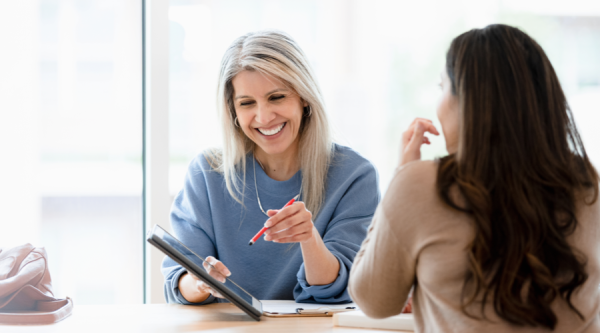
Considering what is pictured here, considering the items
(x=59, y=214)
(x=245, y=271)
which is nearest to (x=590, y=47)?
(x=245, y=271)

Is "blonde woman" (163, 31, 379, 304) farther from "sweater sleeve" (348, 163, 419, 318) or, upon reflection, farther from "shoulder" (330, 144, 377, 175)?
"sweater sleeve" (348, 163, 419, 318)

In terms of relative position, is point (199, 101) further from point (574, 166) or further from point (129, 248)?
point (574, 166)

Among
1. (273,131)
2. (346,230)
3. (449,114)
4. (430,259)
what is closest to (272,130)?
(273,131)

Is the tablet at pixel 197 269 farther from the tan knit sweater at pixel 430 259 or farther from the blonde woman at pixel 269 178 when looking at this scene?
the tan knit sweater at pixel 430 259

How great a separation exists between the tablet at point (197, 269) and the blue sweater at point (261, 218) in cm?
31

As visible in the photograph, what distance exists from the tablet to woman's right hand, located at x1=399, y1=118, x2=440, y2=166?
0.47 m

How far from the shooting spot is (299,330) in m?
1.08

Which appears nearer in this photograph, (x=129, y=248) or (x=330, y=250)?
(x=330, y=250)

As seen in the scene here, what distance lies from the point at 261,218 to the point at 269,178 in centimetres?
13

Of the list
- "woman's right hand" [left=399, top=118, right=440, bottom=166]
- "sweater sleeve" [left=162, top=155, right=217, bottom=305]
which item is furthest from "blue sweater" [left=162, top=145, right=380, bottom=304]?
"woman's right hand" [left=399, top=118, right=440, bottom=166]

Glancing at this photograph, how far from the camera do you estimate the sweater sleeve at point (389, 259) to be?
78cm

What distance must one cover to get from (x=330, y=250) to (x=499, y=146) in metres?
0.72

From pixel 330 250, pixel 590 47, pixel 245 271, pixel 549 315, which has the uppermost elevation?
pixel 590 47

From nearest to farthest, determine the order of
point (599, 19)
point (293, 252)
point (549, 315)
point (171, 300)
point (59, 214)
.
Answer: point (549, 315), point (171, 300), point (293, 252), point (59, 214), point (599, 19)
